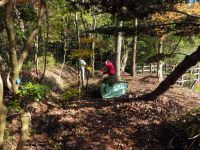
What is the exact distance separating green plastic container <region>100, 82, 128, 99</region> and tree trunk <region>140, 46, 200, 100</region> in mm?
1344

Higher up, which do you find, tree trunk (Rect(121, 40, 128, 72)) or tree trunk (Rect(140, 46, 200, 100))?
tree trunk (Rect(140, 46, 200, 100))

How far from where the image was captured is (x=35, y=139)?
10406mm

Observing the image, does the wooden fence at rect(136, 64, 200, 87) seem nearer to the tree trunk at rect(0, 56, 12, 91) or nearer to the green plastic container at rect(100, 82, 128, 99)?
the green plastic container at rect(100, 82, 128, 99)

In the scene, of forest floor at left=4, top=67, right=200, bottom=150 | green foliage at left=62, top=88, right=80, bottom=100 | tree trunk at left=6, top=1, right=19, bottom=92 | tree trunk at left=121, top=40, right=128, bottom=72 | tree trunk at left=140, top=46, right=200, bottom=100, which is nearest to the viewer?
tree trunk at left=6, top=1, right=19, bottom=92

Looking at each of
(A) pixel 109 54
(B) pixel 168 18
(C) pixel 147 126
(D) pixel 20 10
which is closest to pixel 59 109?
(C) pixel 147 126

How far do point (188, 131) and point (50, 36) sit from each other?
16.3m

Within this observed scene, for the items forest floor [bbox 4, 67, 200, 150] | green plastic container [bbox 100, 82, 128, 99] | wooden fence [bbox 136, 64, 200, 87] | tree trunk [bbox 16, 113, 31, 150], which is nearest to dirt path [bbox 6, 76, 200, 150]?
forest floor [bbox 4, 67, 200, 150]

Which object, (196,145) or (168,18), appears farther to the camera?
(168,18)

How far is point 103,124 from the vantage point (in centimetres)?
1155

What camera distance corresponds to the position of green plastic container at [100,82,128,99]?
14247mm

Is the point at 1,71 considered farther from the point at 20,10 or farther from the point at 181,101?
the point at 181,101

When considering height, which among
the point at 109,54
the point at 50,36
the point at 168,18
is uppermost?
the point at 168,18

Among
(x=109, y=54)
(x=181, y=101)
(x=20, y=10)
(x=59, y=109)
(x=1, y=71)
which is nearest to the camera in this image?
(x=1, y=71)

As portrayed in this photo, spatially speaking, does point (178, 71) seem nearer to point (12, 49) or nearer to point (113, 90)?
point (113, 90)
